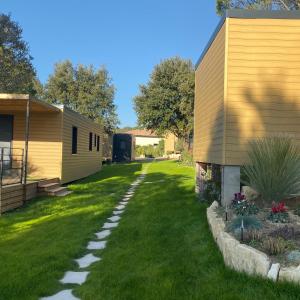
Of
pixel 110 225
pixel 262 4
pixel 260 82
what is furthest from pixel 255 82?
pixel 262 4

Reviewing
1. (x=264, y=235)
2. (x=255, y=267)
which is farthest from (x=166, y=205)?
(x=255, y=267)

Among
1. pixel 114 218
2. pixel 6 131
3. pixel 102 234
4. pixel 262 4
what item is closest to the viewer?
pixel 102 234

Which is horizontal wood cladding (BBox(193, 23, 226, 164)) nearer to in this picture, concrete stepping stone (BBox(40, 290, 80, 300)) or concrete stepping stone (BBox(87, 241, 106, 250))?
concrete stepping stone (BBox(87, 241, 106, 250))

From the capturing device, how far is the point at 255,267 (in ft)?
15.8

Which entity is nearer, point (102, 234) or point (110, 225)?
point (102, 234)

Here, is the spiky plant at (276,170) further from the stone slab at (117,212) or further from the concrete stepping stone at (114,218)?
the stone slab at (117,212)

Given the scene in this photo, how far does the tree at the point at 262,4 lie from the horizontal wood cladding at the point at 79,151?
990cm

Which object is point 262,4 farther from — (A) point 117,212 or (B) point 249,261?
(B) point 249,261

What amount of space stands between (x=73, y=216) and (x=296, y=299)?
6.64 meters

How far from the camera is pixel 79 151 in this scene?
19000 mm

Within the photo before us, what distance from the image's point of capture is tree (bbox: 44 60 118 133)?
38406mm

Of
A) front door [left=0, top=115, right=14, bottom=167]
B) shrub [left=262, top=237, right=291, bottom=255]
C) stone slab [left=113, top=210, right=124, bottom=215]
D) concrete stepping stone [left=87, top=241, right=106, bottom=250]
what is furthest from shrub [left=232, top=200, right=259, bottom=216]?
front door [left=0, top=115, right=14, bottom=167]

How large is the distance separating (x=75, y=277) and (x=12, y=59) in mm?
22296

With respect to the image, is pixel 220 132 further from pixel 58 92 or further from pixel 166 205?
pixel 58 92
